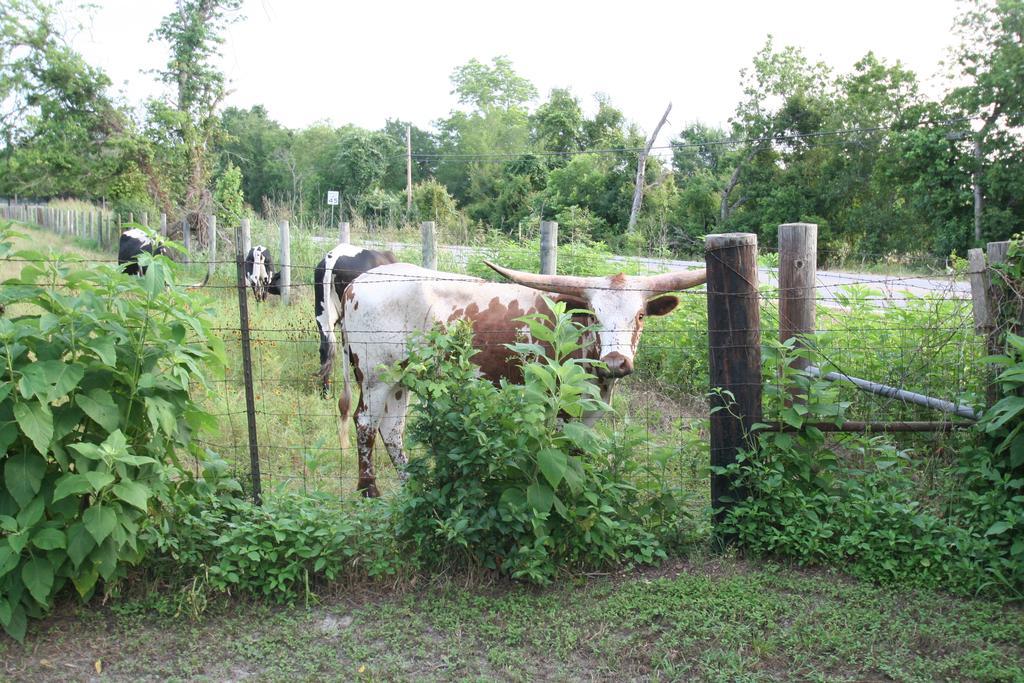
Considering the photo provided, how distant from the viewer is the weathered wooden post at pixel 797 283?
467 cm

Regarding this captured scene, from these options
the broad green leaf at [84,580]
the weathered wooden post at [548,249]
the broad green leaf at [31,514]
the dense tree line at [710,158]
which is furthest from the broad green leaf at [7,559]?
the dense tree line at [710,158]

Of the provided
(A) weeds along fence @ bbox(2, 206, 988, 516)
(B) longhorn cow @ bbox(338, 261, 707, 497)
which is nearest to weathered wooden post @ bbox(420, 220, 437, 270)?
(A) weeds along fence @ bbox(2, 206, 988, 516)

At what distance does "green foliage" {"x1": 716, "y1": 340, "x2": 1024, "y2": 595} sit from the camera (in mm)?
3834

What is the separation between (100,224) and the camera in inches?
1105

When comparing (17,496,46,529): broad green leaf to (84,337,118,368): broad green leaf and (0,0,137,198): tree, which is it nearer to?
(84,337,118,368): broad green leaf

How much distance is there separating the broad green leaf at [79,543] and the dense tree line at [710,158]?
14.4 meters

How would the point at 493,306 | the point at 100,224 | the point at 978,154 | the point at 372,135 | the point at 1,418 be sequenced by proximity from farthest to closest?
the point at 372,135, the point at 100,224, the point at 978,154, the point at 493,306, the point at 1,418

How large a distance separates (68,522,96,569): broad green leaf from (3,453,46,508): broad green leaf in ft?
0.74

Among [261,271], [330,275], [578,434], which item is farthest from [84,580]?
[261,271]

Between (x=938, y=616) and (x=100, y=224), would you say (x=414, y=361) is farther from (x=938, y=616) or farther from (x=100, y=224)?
(x=100, y=224)

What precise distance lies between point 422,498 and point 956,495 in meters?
2.74

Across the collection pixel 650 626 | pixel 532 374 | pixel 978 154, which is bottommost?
pixel 650 626

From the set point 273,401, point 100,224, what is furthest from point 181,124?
point 273,401

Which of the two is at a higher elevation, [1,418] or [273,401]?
[1,418]
